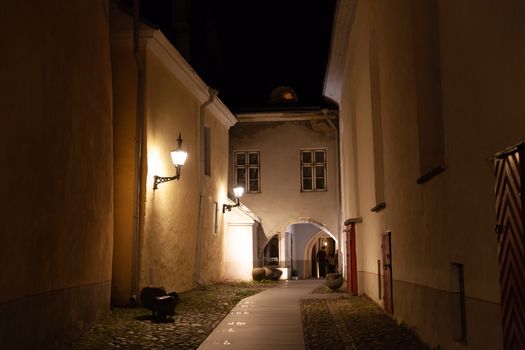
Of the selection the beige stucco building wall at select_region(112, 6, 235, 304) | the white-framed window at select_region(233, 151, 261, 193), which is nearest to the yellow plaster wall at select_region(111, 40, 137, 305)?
the beige stucco building wall at select_region(112, 6, 235, 304)

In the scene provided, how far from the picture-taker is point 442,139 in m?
8.08

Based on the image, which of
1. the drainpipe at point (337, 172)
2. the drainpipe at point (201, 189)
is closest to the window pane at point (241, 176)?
the drainpipe at point (337, 172)

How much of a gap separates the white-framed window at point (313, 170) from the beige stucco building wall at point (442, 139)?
11.4 m

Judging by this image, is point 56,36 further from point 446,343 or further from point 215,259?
point 215,259

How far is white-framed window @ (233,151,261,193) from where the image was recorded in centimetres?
2572

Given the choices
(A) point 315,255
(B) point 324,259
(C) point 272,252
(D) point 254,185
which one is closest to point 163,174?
(D) point 254,185

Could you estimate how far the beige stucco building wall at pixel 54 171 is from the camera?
21.6ft

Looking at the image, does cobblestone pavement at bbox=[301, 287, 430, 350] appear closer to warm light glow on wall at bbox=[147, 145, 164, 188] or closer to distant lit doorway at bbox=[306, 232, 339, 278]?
warm light glow on wall at bbox=[147, 145, 164, 188]

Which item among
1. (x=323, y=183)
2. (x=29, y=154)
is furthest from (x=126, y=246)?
(x=323, y=183)

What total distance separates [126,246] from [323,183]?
44.5ft

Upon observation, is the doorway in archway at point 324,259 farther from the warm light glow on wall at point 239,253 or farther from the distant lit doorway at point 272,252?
the warm light glow on wall at point 239,253

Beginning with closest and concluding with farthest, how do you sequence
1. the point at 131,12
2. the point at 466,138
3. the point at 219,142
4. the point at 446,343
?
the point at 466,138
the point at 446,343
the point at 131,12
the point at 219,142

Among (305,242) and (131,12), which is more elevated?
(131,12)

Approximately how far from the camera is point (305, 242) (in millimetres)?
31125
